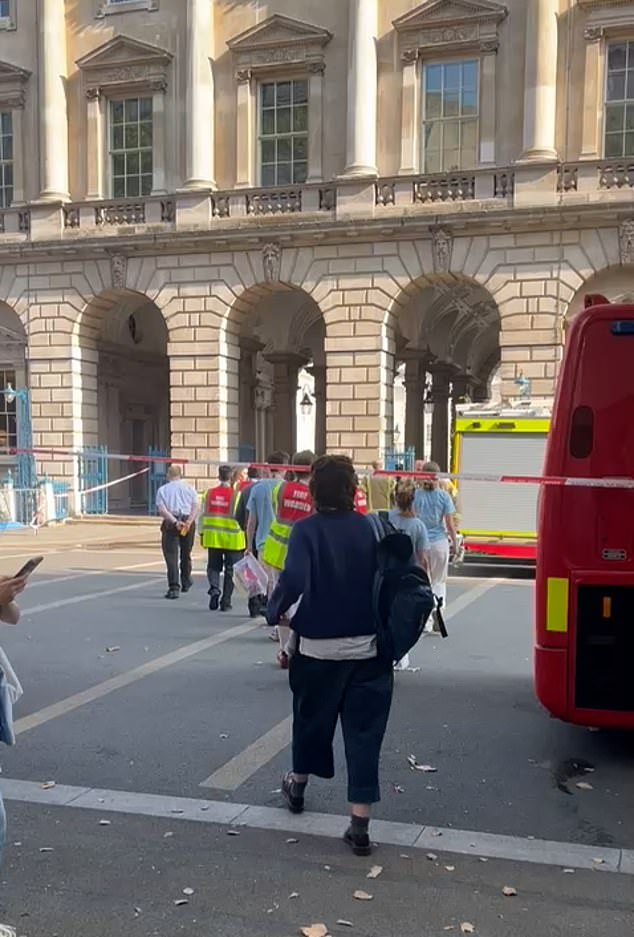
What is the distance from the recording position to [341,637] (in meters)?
4.08

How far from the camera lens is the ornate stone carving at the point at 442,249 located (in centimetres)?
2067

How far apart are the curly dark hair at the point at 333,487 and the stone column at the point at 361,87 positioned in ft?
60.3

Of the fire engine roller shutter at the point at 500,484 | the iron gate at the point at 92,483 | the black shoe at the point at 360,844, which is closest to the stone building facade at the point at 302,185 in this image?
the iron gate at the point at 92,483

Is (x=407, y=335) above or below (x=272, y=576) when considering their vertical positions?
above

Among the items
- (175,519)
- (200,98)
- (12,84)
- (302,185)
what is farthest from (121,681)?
(12,84)

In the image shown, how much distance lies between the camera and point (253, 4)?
22.2 meters

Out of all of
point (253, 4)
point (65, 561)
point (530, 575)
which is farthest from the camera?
point (253, 4)

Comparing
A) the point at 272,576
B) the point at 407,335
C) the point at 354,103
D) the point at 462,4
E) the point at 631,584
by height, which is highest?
the point at 462,4

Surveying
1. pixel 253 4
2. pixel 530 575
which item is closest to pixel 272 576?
pixel 530 575

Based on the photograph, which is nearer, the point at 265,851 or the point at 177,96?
the point at 265,851

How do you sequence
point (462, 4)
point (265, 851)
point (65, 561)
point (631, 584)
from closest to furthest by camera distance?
point (265, 851) → point (631, 584) → point (65, 561) → point (462, 4)

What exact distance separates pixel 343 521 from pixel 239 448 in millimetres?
20051

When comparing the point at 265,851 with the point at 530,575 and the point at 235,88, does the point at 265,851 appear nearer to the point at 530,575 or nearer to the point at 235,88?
the point at 530,575

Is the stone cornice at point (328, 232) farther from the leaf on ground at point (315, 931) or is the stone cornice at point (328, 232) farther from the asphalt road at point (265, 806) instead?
the leaf on ground at point (315, 931)
